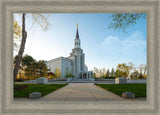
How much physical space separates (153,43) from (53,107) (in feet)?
15.3

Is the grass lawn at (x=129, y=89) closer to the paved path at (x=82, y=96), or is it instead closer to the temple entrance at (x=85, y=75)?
the paved path at (x=82, y=96)

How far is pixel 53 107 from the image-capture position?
3592 millimetres

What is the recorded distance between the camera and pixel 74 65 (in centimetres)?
4928

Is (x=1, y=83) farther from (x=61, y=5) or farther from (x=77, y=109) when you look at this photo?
(x=61, y=5)

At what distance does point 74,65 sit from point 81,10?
46.0 metres

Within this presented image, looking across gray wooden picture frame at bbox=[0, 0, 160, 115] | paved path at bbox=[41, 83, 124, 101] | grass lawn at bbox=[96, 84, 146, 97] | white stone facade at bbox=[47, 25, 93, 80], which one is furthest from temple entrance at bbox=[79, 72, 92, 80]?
gray wooden picture frame at bbox=[0, 0, 160, 115]

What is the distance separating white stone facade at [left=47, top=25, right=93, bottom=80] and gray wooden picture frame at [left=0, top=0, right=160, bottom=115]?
131 ft

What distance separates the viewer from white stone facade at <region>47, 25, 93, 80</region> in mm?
44250

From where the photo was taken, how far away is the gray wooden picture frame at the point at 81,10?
354cm

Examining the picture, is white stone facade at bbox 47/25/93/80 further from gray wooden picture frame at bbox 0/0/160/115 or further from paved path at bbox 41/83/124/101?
gray wooden picture frame at bbox 0/0/160/115

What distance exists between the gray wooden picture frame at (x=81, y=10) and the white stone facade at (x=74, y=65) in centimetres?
3998

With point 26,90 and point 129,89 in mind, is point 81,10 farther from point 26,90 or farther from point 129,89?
point 129,89

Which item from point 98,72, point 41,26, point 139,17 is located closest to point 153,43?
point 139,17

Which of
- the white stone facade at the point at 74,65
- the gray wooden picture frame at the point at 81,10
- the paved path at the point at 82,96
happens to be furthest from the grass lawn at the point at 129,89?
the white stone facade at the point at 74,65
